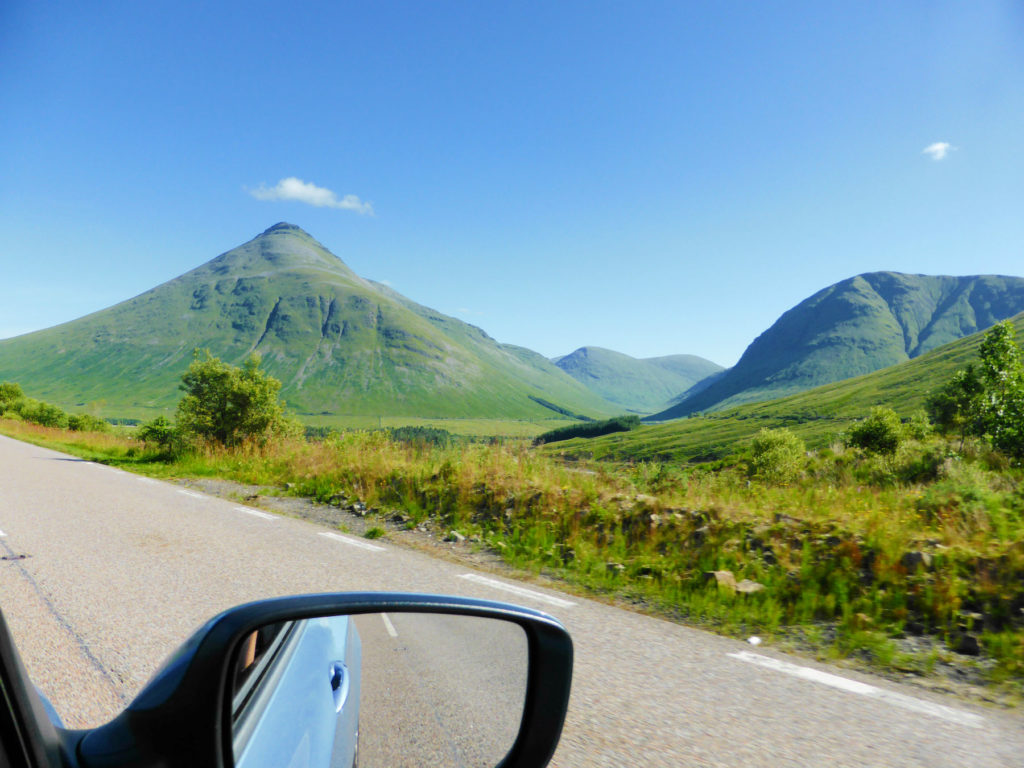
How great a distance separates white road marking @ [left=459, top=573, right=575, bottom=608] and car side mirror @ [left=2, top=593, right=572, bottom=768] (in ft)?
12.3

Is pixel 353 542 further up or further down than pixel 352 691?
further down

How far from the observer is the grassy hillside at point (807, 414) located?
140 m

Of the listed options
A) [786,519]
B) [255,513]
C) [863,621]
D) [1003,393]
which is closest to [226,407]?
[255,513]

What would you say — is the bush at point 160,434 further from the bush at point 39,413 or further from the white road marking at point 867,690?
the bush at point 39,413

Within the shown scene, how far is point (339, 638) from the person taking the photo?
72.3 inches

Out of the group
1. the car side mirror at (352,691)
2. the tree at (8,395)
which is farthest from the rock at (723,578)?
the tree at (8,395)

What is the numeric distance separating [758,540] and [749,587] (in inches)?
32.9

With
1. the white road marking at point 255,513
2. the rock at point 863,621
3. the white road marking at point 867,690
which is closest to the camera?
the white road marking at point 867,690

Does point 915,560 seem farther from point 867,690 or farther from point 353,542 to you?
point 353,542

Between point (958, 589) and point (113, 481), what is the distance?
1596 centimetres

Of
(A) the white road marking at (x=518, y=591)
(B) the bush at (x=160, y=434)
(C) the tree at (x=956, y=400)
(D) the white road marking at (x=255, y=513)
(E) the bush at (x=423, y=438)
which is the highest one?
(C) the tree at (x=956, y=400)

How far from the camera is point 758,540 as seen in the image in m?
6.38

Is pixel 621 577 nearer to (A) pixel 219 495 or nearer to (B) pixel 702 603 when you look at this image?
(B) pixel 702 603

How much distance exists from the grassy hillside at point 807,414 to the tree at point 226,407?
112909 millimetres
